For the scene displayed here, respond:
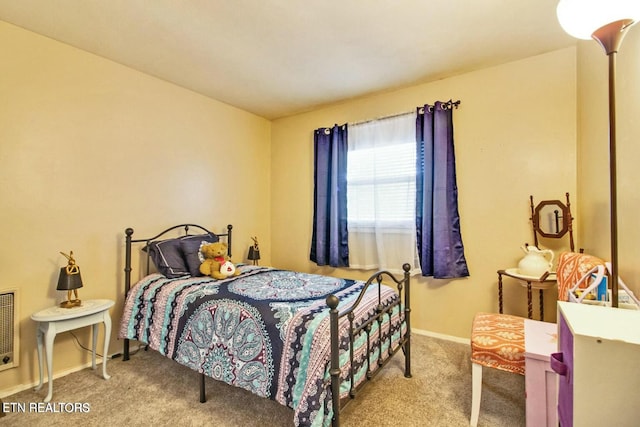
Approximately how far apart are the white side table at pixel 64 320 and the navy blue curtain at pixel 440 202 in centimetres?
276

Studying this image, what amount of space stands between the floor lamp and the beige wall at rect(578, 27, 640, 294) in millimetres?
419

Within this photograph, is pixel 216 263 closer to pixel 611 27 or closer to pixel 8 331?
pixel 8 331

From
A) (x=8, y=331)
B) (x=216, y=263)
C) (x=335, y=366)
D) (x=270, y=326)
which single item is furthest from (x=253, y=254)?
(x=335, y=366)

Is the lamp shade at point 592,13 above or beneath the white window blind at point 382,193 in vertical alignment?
above

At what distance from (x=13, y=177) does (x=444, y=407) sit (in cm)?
333

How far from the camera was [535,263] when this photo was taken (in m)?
2.25

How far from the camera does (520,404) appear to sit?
1877mm

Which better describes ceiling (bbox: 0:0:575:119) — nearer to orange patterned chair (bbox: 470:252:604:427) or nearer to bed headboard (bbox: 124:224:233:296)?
bed headboard (bbox: 124:224:233:296)

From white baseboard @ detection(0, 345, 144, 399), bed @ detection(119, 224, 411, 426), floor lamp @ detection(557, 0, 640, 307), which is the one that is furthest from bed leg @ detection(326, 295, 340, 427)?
white baseboard @ detection(0, 345, 144, 399)

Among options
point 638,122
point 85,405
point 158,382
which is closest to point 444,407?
point 638,122

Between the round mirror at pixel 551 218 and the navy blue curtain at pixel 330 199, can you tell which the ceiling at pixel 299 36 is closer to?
the navy blue curtain at pixel 330 199

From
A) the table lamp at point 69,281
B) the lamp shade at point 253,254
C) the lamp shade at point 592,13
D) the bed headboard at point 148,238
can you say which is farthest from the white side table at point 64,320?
the lamp shade at point 592,13

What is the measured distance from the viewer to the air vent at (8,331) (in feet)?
6.47

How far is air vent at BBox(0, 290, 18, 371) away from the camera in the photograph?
197 centimetres
